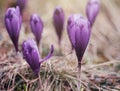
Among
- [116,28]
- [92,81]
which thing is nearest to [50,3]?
[116,28]

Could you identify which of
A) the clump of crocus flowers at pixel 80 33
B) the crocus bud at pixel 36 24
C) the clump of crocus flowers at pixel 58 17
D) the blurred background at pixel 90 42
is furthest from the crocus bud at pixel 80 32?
the clump of crocus flowers at pixel 58 17

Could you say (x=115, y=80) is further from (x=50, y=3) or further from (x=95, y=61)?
(x=50, y=3)

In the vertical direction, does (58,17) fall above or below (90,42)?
above

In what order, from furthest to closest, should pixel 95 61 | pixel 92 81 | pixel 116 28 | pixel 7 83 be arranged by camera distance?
1. pixel 116 28
2. pixel 95 61
3. pixel 92 81
4. pixel 7 83

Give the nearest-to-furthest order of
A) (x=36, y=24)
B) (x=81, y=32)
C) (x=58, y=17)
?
(x=81, y=32) < (x=36, y=24) < (x=58, y=17)

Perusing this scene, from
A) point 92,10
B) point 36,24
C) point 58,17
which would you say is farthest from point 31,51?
point 92,10

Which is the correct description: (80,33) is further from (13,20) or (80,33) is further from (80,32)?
(13,20)

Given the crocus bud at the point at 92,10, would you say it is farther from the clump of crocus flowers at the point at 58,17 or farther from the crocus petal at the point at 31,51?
the crocus petal at the point at 31,51

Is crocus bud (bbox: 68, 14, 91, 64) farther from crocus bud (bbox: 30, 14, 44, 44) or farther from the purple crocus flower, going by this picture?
crocus bud (bbox: 30, 14, 44, 44)
